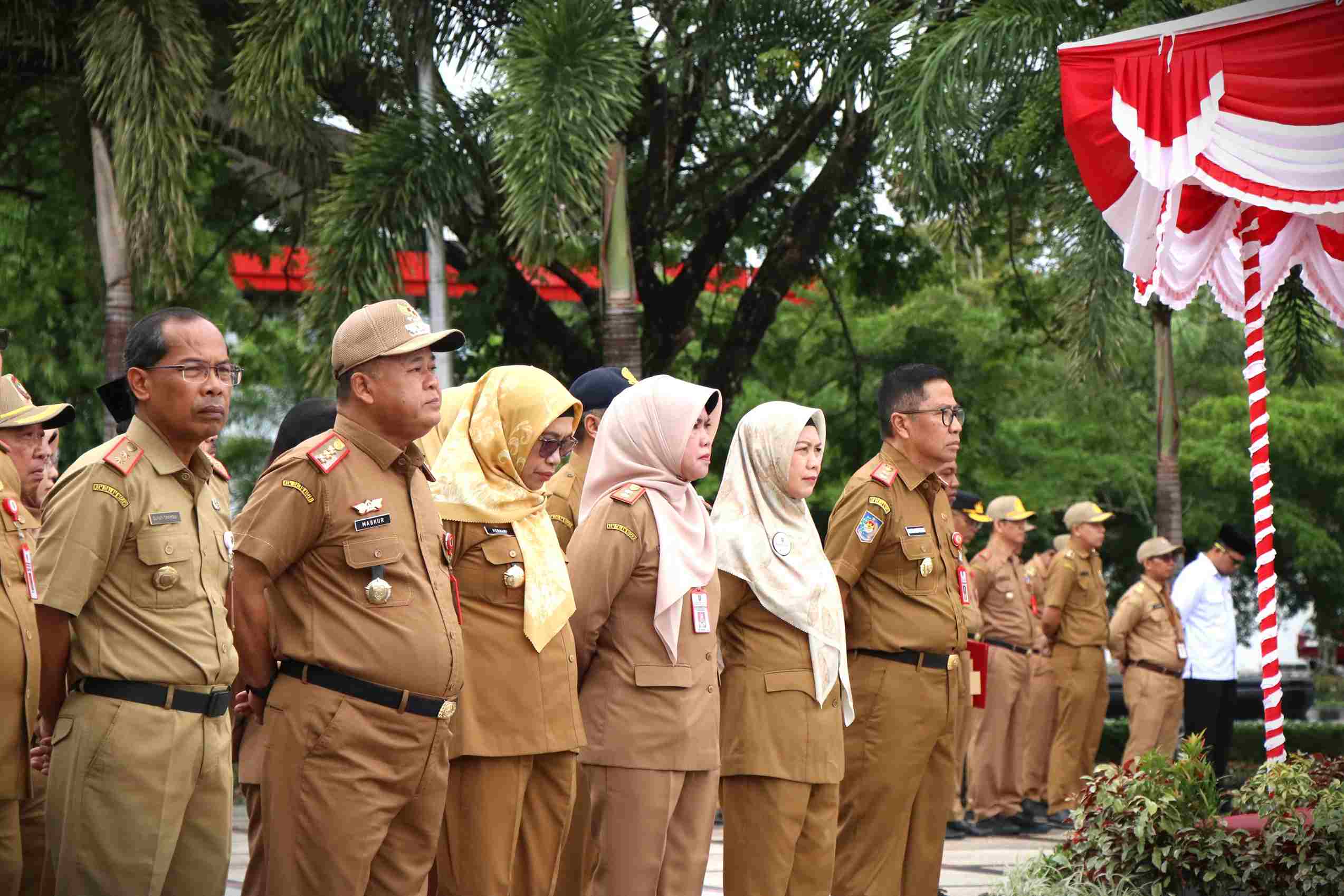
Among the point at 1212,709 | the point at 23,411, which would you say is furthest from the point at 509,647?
the point at 1212,709

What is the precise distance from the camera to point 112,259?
1172cm

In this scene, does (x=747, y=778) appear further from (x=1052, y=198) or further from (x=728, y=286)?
(x=728, y=286)

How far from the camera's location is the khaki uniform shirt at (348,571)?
4219 millimetres

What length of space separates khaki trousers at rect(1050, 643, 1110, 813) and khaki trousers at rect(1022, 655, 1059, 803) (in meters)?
0.06

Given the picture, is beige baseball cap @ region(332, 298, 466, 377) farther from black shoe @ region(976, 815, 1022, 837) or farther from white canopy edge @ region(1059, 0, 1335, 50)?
black shoe @ region(976, 815, 1022, 837)

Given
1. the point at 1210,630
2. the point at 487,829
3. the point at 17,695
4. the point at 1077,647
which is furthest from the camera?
the point at 1210,630

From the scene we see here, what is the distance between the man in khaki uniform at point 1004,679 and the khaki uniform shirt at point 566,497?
5872 mm

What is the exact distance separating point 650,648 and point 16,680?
6.06ft

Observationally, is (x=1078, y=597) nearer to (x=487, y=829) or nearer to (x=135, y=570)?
(x=487, y=829)

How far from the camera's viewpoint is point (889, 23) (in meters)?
11.5

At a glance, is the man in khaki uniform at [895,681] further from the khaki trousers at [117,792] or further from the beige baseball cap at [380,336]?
the khaki trousers at [117,792]

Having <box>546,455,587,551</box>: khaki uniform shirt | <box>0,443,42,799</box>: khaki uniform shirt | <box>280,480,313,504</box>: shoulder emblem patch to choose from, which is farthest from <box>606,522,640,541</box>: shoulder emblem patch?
<box>0,443,42,799</box>: khaki uniform shirt

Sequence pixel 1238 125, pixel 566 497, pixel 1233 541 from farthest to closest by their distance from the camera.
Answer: pixel 1233 541, pixel 1238 125, pixel 566 497

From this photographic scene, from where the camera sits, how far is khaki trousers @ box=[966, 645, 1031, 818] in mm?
11414
